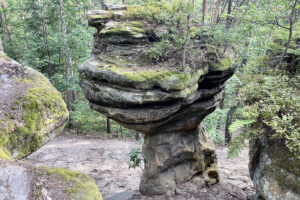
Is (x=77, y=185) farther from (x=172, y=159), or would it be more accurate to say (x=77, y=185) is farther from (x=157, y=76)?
(x=172, y=159)

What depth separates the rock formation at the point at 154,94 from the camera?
18.7ft

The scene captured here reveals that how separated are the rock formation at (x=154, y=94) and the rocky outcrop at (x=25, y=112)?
132 cm

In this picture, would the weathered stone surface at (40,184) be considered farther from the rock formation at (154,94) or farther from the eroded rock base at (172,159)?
the eroded rock base at (172,159)

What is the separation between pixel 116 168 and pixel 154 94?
8234 millimetres

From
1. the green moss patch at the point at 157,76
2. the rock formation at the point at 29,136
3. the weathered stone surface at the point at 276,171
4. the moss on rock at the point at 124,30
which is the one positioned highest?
the moss on rock at the point at 124,30

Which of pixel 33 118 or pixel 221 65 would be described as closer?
pixel 33 118

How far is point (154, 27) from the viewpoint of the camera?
6938mm

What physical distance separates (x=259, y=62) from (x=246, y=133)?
3397 millimetres

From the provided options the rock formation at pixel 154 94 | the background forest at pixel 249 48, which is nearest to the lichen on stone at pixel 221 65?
the rock formation at pixel 154 94

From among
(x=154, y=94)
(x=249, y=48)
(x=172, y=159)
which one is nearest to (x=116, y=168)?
(x=172, y=159)

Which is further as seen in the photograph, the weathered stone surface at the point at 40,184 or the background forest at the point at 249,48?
the background forest at the point at 249,48

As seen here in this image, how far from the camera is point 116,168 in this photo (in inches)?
486

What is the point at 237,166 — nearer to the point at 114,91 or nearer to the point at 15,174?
the point at 114,91

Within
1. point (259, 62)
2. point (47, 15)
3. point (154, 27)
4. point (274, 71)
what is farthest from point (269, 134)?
point (47, 15)
